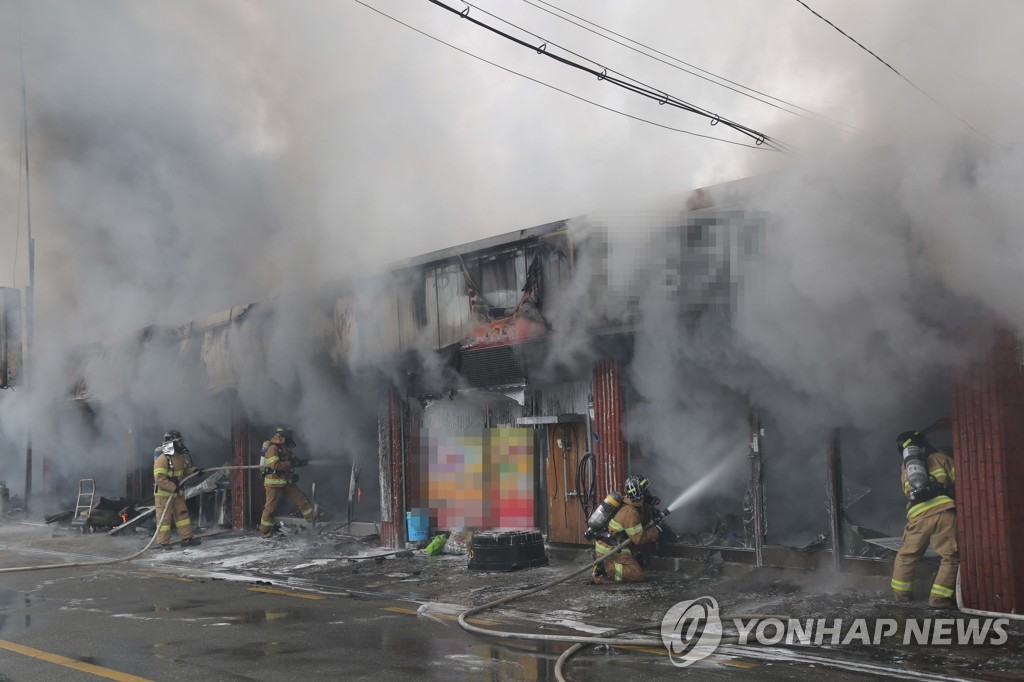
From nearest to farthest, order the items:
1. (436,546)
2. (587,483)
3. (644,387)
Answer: (644,387)
(587,483)
(436,546)

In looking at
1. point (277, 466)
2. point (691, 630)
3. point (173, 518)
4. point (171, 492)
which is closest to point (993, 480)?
point (691, 630)

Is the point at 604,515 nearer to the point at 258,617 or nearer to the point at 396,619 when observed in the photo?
the point at 396,619

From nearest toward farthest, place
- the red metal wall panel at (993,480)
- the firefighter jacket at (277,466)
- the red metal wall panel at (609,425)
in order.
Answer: the red metal wall panel at (993,480) → the red metal wall panel at (609,425) → the firefighter jacket at (277,466)

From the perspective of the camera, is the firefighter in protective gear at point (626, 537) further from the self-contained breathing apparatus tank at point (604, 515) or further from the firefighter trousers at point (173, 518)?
the firefighter trousers at point (173, 518)

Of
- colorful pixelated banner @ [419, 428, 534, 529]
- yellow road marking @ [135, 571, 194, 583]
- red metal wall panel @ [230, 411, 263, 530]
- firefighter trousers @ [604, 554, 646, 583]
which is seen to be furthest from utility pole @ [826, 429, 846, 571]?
red metal wall panel @ [230, 411, 263, 530]

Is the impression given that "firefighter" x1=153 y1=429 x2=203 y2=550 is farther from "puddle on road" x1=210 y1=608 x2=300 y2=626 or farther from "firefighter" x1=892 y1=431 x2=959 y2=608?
"firefighter" x1=892 y1=431 x2=959 y2=608

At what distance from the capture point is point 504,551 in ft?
31.0

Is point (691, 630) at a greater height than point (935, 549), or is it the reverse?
point (935, 549)

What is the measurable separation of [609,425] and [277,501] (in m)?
5.63

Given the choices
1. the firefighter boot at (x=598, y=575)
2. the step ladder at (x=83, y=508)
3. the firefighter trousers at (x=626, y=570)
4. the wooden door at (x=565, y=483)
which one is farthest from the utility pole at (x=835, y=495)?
the step ladder at (x=83, y=508)

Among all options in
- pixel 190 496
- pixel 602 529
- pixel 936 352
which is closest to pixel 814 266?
pixel 936 352

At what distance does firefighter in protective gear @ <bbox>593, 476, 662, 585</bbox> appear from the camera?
27.6ft

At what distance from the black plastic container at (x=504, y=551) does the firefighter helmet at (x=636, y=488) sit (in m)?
1.53

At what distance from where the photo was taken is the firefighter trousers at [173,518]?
511 inches
